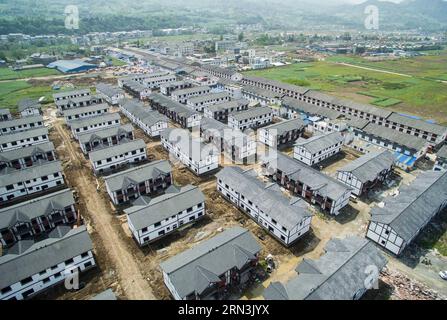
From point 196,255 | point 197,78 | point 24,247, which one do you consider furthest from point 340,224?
point 197,78

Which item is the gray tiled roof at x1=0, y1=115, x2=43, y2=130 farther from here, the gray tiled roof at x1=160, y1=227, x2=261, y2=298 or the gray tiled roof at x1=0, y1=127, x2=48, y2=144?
the gray tiled roof at x1=160, y1=227, x2=261, y2=298

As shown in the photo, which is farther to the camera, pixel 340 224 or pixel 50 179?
pixel 50 179

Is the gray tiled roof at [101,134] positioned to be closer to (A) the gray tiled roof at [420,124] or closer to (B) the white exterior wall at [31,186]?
(B) the white exterior wall at [31,186]

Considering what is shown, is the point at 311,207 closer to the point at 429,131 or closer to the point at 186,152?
the point at 186,152

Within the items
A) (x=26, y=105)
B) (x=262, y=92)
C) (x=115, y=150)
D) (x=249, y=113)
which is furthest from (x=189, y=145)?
(x=26, y=105)

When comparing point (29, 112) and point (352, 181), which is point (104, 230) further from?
point (29, 112)

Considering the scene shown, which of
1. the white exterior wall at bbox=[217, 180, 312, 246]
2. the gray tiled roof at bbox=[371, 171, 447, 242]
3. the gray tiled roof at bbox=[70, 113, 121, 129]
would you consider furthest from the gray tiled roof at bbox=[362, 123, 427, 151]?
the gray tiled roof at bbox=[70, 113, 121, 129]
